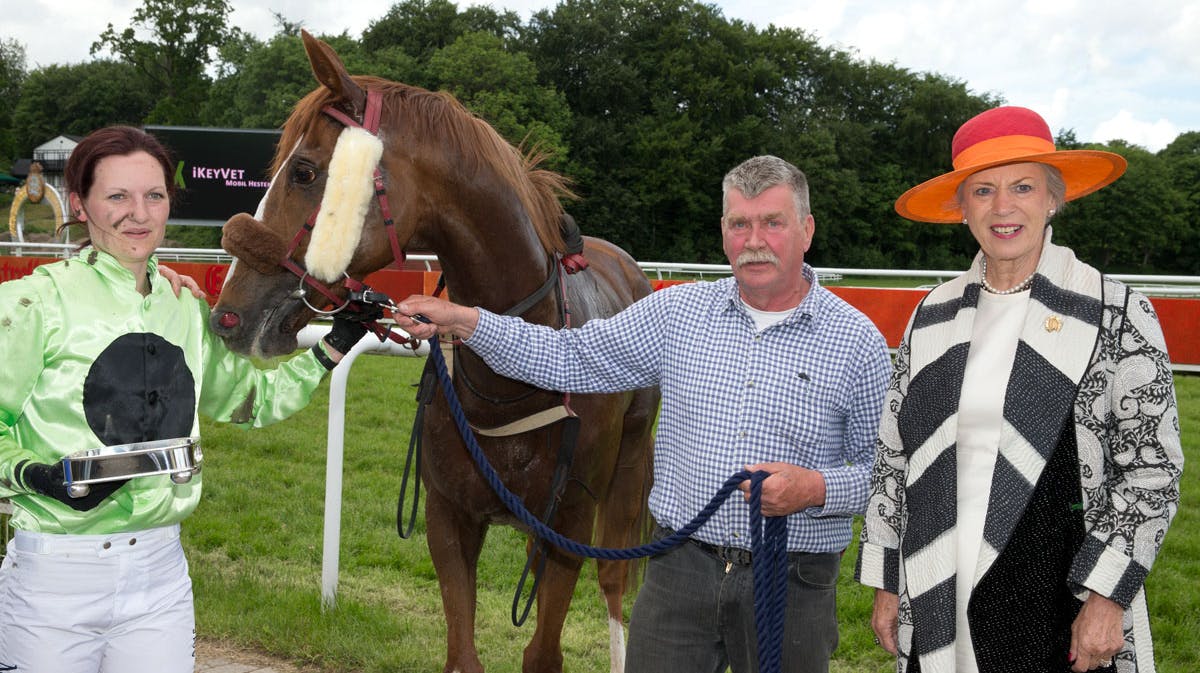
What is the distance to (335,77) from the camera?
2414 millimetres

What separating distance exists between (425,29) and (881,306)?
37.9 metres

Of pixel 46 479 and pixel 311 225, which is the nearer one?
pixel 46 479

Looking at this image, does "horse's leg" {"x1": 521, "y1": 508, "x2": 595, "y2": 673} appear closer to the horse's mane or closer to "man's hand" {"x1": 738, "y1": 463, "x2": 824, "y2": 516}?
the horse's mane

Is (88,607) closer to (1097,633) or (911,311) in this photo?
(1097,633)

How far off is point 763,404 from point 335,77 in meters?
1.37

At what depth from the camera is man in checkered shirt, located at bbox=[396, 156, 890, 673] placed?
224cm

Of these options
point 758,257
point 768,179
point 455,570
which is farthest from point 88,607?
point 768,179

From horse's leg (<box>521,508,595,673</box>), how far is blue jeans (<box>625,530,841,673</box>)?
2.51 ft

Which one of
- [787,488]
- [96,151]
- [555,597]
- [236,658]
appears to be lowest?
[236,658]

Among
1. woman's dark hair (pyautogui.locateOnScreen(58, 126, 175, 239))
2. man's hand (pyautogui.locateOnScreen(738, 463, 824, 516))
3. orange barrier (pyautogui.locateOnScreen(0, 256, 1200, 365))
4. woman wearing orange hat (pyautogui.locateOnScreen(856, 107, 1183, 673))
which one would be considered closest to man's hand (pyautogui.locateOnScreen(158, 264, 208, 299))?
woman's dark hair (pyautogui.locateOnScreen(58, 126, 175, 239))

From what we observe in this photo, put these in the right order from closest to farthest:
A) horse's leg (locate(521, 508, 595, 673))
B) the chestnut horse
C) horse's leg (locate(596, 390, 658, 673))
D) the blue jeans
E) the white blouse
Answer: the white blouse, the blue jeans, the chestnut horse, horse's leg (locate(521, 508, 595, 673)), horse's leg (locate(596, 390, 658, 673))

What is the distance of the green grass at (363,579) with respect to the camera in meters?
3.77

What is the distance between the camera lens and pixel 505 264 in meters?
2.79

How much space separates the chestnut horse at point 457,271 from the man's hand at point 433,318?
0.20m
